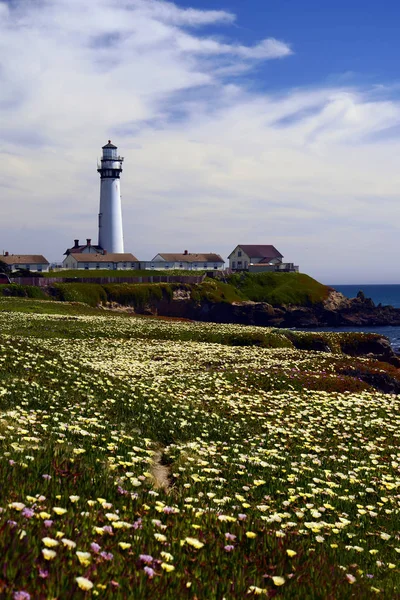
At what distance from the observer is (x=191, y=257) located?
178 meters

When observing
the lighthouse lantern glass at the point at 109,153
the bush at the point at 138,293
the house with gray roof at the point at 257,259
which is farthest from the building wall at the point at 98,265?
the house with gray roof at the point at 257,259

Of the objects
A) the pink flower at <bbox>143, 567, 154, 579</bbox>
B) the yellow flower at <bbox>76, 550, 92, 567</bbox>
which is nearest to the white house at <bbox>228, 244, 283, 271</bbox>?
the pink flower at <bbox>143, 567, 154, 579</bbox>

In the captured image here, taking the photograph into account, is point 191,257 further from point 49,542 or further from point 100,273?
point 49,542

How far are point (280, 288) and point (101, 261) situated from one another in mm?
46068

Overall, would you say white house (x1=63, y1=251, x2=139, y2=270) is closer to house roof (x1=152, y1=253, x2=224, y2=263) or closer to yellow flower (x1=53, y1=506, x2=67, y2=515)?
house roof (x1=152, y1=253, x2=224, y2=263)

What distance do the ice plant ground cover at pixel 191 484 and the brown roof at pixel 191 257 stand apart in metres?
151

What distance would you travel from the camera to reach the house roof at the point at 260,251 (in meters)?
181

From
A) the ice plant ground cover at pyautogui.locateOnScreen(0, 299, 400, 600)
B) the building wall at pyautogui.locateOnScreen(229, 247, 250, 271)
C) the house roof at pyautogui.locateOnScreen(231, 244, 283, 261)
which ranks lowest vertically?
the ice plant ground cover at pyautogui.locateOnScreen(0, 299, 400, 600)

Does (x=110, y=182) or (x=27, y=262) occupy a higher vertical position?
(x=110, y=182)

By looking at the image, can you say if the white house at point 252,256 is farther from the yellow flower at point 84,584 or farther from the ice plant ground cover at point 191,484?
the yellow flower at point 84,584

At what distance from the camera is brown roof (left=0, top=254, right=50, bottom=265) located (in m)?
159

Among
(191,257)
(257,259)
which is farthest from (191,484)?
(257,259)

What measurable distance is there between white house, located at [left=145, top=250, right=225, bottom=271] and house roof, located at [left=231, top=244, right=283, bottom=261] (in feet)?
30.6

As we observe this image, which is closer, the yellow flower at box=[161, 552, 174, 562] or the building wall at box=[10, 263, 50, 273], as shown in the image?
the yellow flower at box=[161, 552, 174, 562]
